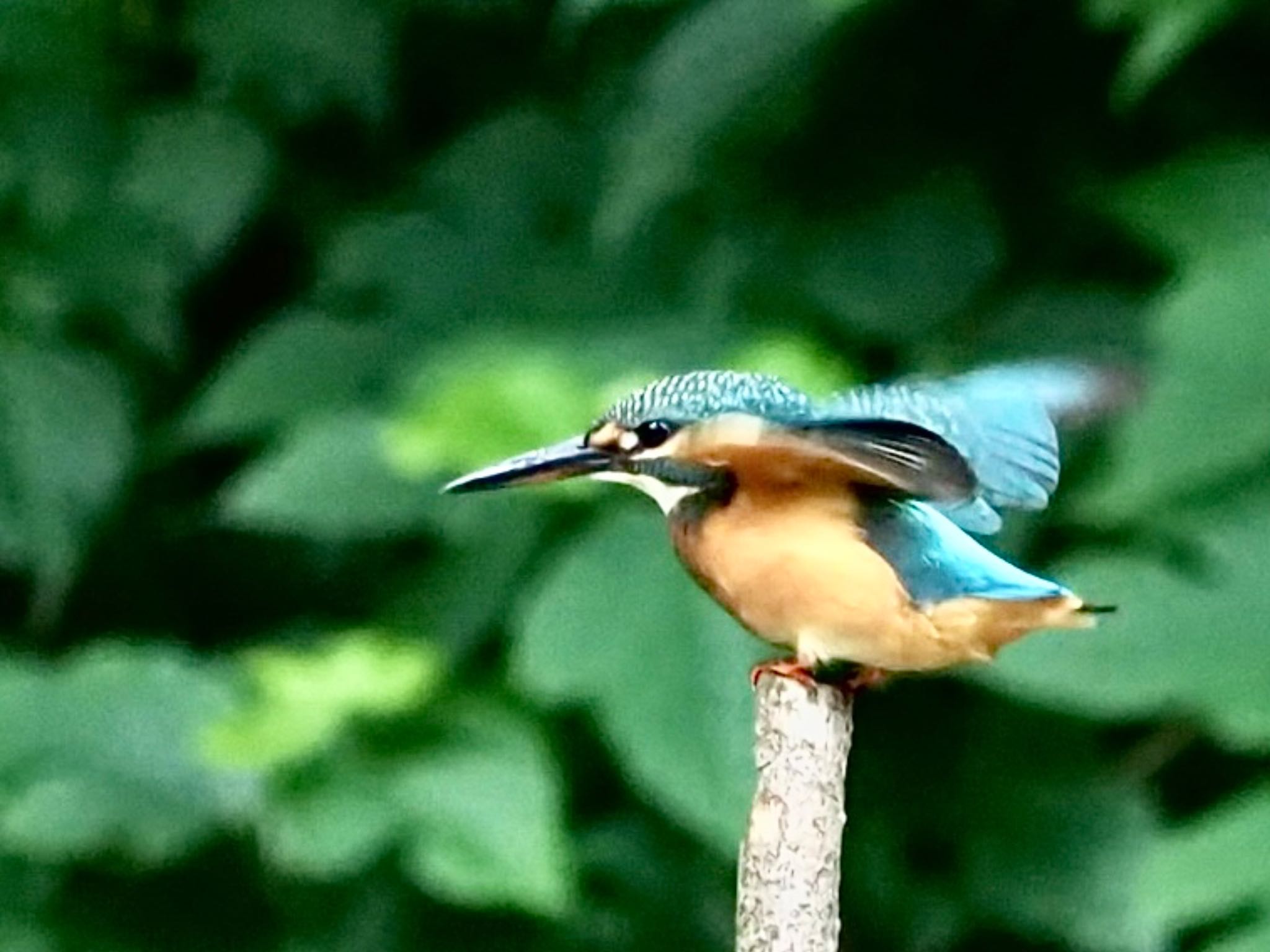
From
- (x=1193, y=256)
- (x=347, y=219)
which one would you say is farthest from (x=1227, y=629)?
(x=347, y=219)

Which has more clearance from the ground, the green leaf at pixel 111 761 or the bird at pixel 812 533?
the green leaf at pixel 111 761

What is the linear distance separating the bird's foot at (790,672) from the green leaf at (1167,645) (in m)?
0.31

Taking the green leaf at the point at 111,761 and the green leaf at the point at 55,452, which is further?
the green leaf at the point at 55,452

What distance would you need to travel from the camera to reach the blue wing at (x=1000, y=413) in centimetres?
62

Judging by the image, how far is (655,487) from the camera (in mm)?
607

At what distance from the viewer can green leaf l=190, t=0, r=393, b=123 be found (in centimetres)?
138

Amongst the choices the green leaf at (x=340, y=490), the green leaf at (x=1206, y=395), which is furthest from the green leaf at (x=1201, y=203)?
the green leaf at (x=340, y=490)

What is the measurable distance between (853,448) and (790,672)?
0.30 feet

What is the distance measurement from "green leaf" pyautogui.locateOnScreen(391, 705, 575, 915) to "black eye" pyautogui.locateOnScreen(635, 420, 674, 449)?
48 cm

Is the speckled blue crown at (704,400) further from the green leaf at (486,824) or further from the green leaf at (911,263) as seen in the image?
the green leaf at (911,263)

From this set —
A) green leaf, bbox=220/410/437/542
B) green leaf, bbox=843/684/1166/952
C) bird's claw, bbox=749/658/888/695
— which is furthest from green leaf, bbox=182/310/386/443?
bird's claw, bbox=749/658/888/695

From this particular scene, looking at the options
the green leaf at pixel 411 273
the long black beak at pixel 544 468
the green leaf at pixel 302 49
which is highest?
the green leaf at pixel 302 49

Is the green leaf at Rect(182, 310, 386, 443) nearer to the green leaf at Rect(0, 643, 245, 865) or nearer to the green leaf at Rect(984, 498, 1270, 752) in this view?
the green leaf at Rect(0, 643, 245, 865)

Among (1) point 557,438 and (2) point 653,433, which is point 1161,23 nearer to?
(1) point 557,438
